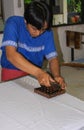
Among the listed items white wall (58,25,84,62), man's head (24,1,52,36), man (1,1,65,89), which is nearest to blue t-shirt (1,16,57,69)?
man (1,1,65,89)

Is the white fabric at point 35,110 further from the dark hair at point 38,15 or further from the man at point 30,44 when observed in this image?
the dark hair at point 38,15

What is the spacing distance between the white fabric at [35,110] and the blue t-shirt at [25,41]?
222 mm

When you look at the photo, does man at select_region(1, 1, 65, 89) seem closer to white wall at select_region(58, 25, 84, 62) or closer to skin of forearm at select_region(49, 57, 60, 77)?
skin of forearm at select_region(49, 57, 60, 77)

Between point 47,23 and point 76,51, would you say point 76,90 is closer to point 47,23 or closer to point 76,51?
point 47,23

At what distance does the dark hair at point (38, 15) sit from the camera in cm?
133

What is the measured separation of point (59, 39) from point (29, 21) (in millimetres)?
2013

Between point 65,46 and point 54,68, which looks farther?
point 65,46

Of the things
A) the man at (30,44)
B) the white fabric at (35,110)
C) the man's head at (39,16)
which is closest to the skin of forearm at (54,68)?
the man at (30,44)

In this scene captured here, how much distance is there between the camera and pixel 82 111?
4.01ft

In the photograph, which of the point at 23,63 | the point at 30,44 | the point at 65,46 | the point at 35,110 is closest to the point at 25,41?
the point at 30,44

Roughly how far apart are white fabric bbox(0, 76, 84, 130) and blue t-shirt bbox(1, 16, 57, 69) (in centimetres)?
22

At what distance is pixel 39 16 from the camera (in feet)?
4.37

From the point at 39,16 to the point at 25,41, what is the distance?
A: 11.4 inches

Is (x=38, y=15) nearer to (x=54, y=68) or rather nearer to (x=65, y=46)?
(x=54, y=68)
